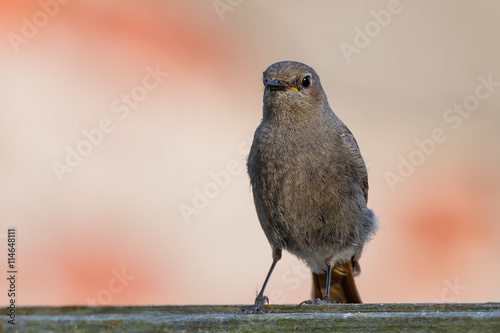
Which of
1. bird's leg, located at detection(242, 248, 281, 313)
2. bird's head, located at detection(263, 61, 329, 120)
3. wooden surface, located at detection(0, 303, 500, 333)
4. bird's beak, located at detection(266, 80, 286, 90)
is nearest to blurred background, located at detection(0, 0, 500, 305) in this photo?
bird's leg, located at detection(242, 248, 281, 313)

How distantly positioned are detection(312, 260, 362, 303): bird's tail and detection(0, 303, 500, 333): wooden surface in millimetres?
2821

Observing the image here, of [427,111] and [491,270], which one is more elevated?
[427,111]

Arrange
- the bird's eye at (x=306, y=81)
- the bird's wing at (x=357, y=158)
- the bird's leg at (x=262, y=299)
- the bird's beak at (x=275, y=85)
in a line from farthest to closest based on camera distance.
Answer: the bird's wing at (x=357, y=158) < the bird's eye at (x=306, y=81) < the bird's beak at (x=275, y=85) < the bird's leg at (x=262, y=299)

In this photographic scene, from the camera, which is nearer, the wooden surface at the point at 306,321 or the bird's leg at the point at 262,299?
the wooden surface at the point at 306,321

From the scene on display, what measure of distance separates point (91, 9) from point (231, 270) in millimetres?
2508

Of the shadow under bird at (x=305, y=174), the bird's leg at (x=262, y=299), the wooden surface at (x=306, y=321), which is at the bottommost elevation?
the wooden surface at (x=306, y=321)

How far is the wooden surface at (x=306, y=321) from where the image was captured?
2.74 metres

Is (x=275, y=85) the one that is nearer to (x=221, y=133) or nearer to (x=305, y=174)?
(x=305, y=174)

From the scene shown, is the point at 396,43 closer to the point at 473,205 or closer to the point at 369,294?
the point at 473,205

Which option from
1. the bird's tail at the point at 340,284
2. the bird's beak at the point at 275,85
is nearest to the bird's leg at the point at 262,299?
the bird's tail at the point at 340,284

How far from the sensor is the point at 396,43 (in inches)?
306

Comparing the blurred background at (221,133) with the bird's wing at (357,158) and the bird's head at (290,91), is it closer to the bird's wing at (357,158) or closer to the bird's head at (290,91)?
the bird's wing at (357,158)

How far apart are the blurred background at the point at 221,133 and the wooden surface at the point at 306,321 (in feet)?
9.70

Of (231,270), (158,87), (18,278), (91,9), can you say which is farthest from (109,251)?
(91,9)
